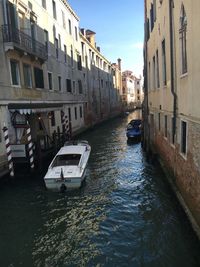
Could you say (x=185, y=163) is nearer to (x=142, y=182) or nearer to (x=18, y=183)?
(x=142, y=182)

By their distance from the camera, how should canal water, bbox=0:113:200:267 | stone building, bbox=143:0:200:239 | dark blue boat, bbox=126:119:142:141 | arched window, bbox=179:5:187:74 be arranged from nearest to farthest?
canal water, bbox=0:113:200:267
stone building, bbox=143:0:200:239
arched window, bbox=179:5:187:74
dark blue boat, bbox=126:119:142:141

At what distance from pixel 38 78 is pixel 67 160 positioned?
8512mm

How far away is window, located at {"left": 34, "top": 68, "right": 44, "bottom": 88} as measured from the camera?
18359 mm

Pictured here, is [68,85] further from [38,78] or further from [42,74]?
[38,78]

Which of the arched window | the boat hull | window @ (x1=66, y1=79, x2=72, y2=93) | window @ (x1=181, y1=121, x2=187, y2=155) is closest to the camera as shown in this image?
the arched window

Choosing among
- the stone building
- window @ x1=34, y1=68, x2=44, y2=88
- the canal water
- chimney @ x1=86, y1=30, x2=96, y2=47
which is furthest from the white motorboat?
chimney @ x1=86, y1=30, x2=96, y2=47

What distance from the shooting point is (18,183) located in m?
12.4

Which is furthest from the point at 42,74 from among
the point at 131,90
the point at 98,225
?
the point at 131,90

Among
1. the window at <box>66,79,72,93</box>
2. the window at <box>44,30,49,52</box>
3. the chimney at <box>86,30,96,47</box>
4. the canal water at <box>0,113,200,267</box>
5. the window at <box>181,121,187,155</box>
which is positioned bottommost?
the canal water at <box>0,113,200,267</box>

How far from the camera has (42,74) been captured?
19625 millimetres

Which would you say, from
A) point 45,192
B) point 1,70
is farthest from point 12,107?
point 45,192

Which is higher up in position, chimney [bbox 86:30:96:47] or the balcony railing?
chimney [bbox 86:30:96:47]

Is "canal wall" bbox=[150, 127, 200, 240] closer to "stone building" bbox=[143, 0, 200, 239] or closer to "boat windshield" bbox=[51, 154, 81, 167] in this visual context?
"stone building" bbox=[143, 0, 200, 239]

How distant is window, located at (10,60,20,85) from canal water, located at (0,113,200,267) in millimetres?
5563
